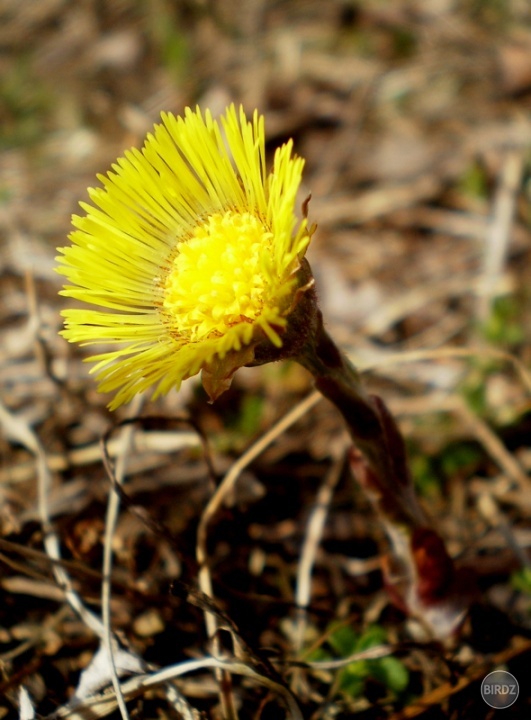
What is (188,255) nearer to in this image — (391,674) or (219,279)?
(219,279)

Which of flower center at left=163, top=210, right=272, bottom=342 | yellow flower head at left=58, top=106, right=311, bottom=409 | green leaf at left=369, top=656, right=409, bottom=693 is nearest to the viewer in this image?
yellow flower head at left=58, top=106, right=311, bottom=409

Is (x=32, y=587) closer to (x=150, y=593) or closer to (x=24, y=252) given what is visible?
(x=150, y=593)

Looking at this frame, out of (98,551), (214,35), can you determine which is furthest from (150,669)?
(214,35)

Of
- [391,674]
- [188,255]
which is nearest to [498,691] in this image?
[391,674]

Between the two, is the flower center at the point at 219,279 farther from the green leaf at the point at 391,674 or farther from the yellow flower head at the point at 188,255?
the green leaf at the point at 391,674

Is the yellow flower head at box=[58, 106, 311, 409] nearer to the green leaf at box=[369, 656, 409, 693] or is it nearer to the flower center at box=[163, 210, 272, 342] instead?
the flower center at box=[163, 210, 272, 342]

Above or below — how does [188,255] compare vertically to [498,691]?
above

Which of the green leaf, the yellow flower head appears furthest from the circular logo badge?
the yellow flower head

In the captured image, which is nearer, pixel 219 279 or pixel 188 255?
pixel 219 279
